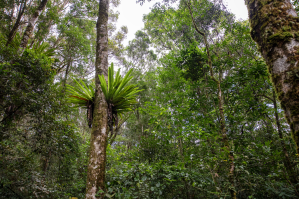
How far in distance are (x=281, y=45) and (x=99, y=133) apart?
1.78 meters

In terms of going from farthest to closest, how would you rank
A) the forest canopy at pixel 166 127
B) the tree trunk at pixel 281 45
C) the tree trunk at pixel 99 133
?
1. the tree trunk at pixel 99 133
2. the forest canopy at pixel 166 127
3. the tree trunk at pixel 281 45

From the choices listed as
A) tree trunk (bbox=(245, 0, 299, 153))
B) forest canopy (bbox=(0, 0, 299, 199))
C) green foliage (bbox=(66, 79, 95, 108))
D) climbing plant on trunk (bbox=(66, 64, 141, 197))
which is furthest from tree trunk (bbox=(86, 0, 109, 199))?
tree trunk (bbox=(245, 0, 299, 153))

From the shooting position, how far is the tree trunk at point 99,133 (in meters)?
1.43

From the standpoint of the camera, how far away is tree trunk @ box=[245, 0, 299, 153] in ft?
2.03

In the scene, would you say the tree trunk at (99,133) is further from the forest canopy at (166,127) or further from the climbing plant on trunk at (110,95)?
the climbing plant on trunk at (110,95)

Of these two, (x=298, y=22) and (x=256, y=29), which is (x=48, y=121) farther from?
(x=298, y=22)

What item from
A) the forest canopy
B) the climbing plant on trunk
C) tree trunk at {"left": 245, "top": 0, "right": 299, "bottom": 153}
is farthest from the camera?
the climbing plant on trunk

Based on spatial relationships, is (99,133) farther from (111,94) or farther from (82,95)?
(82,95)

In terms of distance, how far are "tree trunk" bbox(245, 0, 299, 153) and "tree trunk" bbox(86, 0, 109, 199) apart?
62.4 inches

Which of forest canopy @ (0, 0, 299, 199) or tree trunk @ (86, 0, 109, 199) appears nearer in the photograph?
forest canopy @ (0, 0, 299, 199)

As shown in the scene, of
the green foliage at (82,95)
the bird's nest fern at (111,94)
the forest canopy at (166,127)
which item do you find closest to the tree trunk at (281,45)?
the forest canopy at (166,127)

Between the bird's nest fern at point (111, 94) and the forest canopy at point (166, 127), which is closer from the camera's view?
the forest canopy at point (166, 127)

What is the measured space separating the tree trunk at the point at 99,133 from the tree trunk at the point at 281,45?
1585 mm

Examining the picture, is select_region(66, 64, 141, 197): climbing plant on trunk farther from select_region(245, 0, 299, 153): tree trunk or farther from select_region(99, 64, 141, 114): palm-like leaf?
select_region(245, 0, 299, 153): tree trunk
